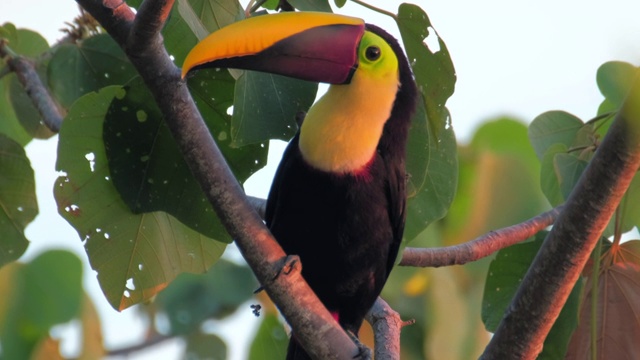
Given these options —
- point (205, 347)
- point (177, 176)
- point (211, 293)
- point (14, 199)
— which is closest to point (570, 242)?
point (177, 176)

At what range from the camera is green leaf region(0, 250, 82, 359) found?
12.3 feet

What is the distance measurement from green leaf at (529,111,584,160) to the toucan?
65cm

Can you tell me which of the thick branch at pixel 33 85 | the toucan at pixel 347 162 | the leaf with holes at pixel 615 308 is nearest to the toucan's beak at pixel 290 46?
the toucan at pixel 347 162

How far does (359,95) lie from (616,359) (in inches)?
45.8

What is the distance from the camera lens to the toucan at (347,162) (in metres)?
2.72

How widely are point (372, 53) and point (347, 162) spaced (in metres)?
0.34

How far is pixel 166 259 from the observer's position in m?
Answer: 2.79

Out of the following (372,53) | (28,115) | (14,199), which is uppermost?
(372,53)

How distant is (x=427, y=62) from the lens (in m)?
2.52

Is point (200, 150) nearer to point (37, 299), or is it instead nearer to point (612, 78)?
point (612, 78)

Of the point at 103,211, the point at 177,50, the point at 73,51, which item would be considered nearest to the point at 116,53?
the point at 73,51

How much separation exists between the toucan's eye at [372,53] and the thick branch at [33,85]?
130 cm

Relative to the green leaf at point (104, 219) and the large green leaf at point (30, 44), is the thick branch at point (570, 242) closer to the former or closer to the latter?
the green leaf at point (104, 219)

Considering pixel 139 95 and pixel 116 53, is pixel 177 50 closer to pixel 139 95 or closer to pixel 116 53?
pixel 139 95
